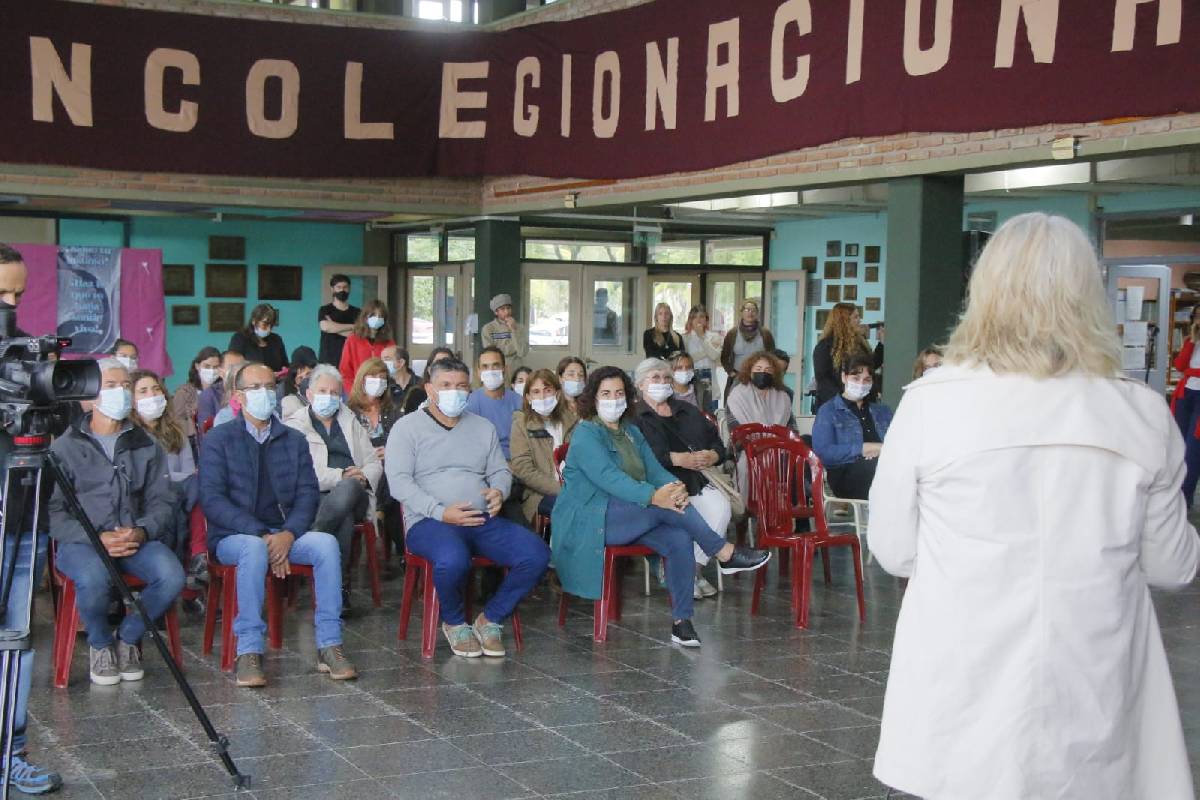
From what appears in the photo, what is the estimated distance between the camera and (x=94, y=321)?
1516cm

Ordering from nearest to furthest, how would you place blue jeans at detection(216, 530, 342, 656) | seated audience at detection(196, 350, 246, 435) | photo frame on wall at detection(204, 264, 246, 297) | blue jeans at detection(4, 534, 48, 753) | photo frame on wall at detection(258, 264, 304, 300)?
blue jeans at detection(4, 534, 48, 753), blue jeans at detection(216, 530, 342, 656), seated audience at detection(196, 350, 246, 435), photo frame on wall at detection(204, 264, 246, 297), photo frame on wall at detection(258, 264, 304, 300)

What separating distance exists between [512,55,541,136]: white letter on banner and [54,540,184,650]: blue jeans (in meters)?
7.47

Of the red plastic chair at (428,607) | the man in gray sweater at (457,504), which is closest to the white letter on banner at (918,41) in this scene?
the man in gray sweater at (457,504)

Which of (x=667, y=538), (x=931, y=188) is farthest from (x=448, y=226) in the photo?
(x=667, y=538)

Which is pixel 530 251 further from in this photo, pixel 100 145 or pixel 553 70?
pixel 100 145

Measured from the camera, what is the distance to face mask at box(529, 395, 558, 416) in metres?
7.70

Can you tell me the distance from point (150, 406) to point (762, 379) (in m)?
4.26

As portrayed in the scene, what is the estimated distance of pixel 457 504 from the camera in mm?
6270

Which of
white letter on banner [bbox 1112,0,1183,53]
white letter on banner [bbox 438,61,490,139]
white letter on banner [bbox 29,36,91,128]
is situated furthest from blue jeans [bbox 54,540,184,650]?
white letter on banner [bbox 438,61,490,139]

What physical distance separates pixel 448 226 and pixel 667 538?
33.6ft

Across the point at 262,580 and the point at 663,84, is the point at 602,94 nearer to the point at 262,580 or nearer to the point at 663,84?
the point at 663,84

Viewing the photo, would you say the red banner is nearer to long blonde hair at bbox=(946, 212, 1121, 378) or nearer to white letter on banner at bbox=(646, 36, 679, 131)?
white letter on banner at bbox=(646, 36, 679, 131)

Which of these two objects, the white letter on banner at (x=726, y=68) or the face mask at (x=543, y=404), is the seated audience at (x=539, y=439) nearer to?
the face mask at (x=543, y=404)

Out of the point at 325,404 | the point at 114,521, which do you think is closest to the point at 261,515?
the point at 114,521
